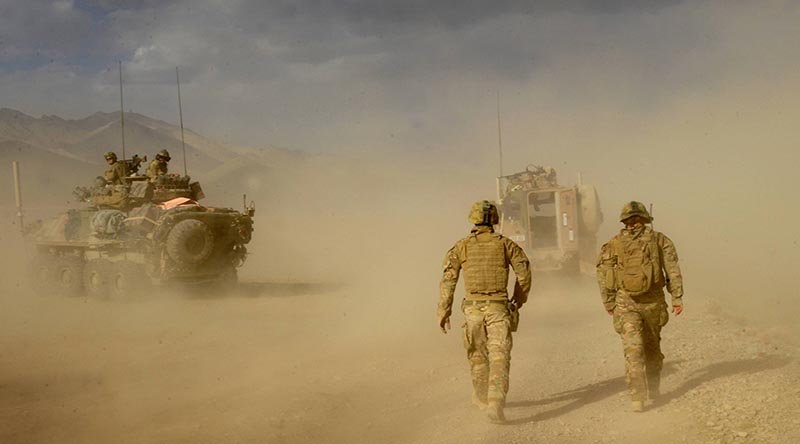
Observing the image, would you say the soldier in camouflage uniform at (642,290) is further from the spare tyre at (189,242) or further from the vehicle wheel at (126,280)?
the vehicle wheel at (126,280)

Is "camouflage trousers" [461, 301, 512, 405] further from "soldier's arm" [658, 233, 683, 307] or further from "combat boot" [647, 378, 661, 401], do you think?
"soldier's arm" [658, 233, 683, 307]

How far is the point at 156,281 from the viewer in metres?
15.5

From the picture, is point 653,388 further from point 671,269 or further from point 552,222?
point 552,222

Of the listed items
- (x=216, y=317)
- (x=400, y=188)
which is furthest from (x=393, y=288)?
(x=400, y=188)

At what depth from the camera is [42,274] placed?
717 inches

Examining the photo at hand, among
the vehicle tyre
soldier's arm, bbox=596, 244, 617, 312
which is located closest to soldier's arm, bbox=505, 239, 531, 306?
soldier's arm, bbox=596, 244, 617, 312

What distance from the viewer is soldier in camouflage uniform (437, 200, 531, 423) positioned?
21.5 ft

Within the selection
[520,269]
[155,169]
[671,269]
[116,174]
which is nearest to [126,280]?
[155,169]

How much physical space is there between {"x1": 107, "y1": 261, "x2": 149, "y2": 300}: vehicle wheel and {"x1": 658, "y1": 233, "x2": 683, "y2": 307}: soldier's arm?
1159 centimetres

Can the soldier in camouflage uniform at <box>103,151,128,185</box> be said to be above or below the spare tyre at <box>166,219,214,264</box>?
above

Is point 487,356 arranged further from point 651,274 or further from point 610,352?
point 610,352

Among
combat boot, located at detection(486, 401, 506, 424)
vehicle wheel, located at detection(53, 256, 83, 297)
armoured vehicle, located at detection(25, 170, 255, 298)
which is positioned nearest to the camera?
combat boot, located at detection(486, 401, 506, 424)

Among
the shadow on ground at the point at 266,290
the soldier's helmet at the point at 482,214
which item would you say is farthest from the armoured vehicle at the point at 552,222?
the soldier's helmet at the point at 482,214

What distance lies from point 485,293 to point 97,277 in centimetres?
1210
